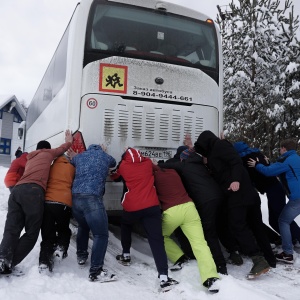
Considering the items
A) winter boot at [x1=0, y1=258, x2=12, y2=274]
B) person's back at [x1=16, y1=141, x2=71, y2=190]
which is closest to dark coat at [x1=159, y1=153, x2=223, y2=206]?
person's back at [x1=16, y1=141, x2=71, y2=190]

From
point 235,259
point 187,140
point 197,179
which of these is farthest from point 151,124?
point 235,259

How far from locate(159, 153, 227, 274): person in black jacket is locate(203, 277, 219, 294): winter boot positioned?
42 centimetres

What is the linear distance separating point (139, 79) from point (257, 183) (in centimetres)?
244

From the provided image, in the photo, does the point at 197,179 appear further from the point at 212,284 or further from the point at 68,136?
the point at 68,136

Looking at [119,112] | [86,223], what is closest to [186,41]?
[119,112]

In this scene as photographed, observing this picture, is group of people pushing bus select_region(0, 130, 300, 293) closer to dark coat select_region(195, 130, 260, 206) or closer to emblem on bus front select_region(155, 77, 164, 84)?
dark coat select_region(195, 130, 260, 206)

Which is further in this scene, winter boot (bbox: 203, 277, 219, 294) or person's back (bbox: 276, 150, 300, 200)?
person's back (bbox: 276, 150, 300, 200)

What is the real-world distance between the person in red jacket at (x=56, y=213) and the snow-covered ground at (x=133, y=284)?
0.52ft

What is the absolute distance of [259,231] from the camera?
14.6 feet

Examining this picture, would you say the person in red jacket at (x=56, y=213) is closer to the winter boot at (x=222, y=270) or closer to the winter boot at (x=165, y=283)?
the winter boot at (x=165, y=283)

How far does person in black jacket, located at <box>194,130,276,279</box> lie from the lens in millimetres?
4160

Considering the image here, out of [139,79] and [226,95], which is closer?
[139,79]

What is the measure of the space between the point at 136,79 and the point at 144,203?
215cm

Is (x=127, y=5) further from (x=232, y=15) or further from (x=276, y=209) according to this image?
(x=232, y=15)
